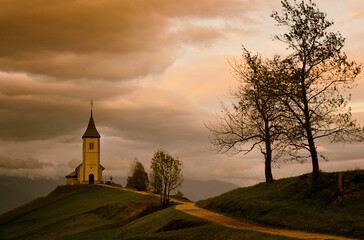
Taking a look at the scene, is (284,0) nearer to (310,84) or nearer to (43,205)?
(310,84)

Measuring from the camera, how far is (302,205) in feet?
104

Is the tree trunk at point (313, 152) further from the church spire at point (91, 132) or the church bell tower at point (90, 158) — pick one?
the church spire at point (91, 132)

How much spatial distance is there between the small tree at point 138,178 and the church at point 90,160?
1495 cm

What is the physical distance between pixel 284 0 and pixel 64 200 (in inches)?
2420

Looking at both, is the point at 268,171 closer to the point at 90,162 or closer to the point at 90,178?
the point at 90,162

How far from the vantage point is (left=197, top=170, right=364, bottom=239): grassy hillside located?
85.3 ft

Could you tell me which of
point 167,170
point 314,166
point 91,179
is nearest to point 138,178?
point 91,179

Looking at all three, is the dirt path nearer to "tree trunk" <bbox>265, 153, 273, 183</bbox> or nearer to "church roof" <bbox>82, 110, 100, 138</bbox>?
"tree trunk" <bbox>265, 153, 273, 183</bbox>

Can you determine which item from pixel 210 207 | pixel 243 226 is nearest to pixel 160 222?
pixel 210 207

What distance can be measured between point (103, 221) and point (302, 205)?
28349 mm

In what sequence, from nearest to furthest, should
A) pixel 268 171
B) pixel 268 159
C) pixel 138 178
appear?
pixel 268 171
pixel 268 159
pixel 138 178

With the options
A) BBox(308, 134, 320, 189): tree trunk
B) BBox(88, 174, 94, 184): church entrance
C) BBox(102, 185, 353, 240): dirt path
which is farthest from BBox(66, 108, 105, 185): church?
BBox(308, 134, 320, 189): tree trunk

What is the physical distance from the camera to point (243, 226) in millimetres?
29266

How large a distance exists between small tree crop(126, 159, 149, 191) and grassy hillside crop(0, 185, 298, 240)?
32.4 ft
